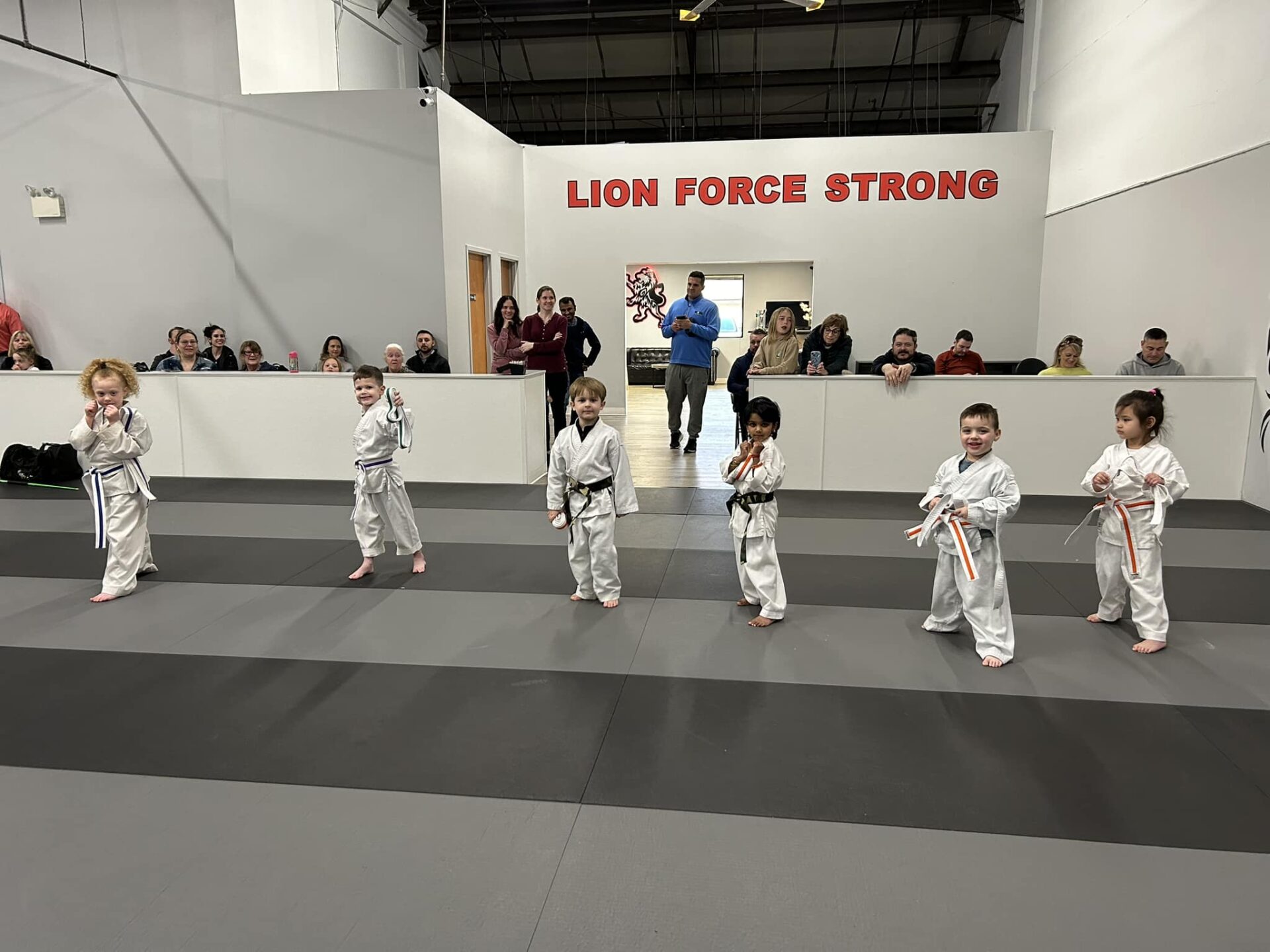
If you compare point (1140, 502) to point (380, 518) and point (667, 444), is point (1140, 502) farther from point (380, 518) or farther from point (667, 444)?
point (667, 444)

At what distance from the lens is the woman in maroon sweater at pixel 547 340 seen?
7.89 meters

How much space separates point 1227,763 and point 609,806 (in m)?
2.04

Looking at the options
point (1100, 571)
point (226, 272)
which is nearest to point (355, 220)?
point (226, 272)

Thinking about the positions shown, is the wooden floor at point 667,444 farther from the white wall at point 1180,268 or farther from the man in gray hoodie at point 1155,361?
the white wall at point 1180,268

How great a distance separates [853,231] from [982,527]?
8.71 metres

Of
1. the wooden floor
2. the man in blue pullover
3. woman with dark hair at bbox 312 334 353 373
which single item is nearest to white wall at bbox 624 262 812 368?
the wooden floor

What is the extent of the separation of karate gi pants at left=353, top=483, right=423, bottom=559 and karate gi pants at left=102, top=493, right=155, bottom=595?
1.16 m

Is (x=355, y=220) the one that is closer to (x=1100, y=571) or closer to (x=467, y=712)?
(x=467, y=712)

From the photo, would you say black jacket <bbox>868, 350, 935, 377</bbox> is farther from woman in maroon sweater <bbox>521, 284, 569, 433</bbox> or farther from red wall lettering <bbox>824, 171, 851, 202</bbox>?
red wall lettering <bbox>824, 171, 851, 202</bbox>

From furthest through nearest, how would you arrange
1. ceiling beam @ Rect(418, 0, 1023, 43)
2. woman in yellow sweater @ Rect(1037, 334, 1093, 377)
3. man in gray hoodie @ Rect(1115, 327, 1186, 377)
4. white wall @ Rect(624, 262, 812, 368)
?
white wall @ Rect(624, 262, 812, 368), ceiling beam @ Rect(418, 0, 1023, 43), woman in yellow sweater @ Rect(1037, 334, 1093, 377), man in gray hoodie @ Rect(1115, 327, 1186, 377)

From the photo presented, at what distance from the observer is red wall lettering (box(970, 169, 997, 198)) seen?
11055mm

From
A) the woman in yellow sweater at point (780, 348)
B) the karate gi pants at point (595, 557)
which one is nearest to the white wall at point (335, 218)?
the woman in yellow sweater at point (780, 348)

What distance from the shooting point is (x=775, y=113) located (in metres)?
16.5

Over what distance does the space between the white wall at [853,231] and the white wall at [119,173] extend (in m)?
4.15
